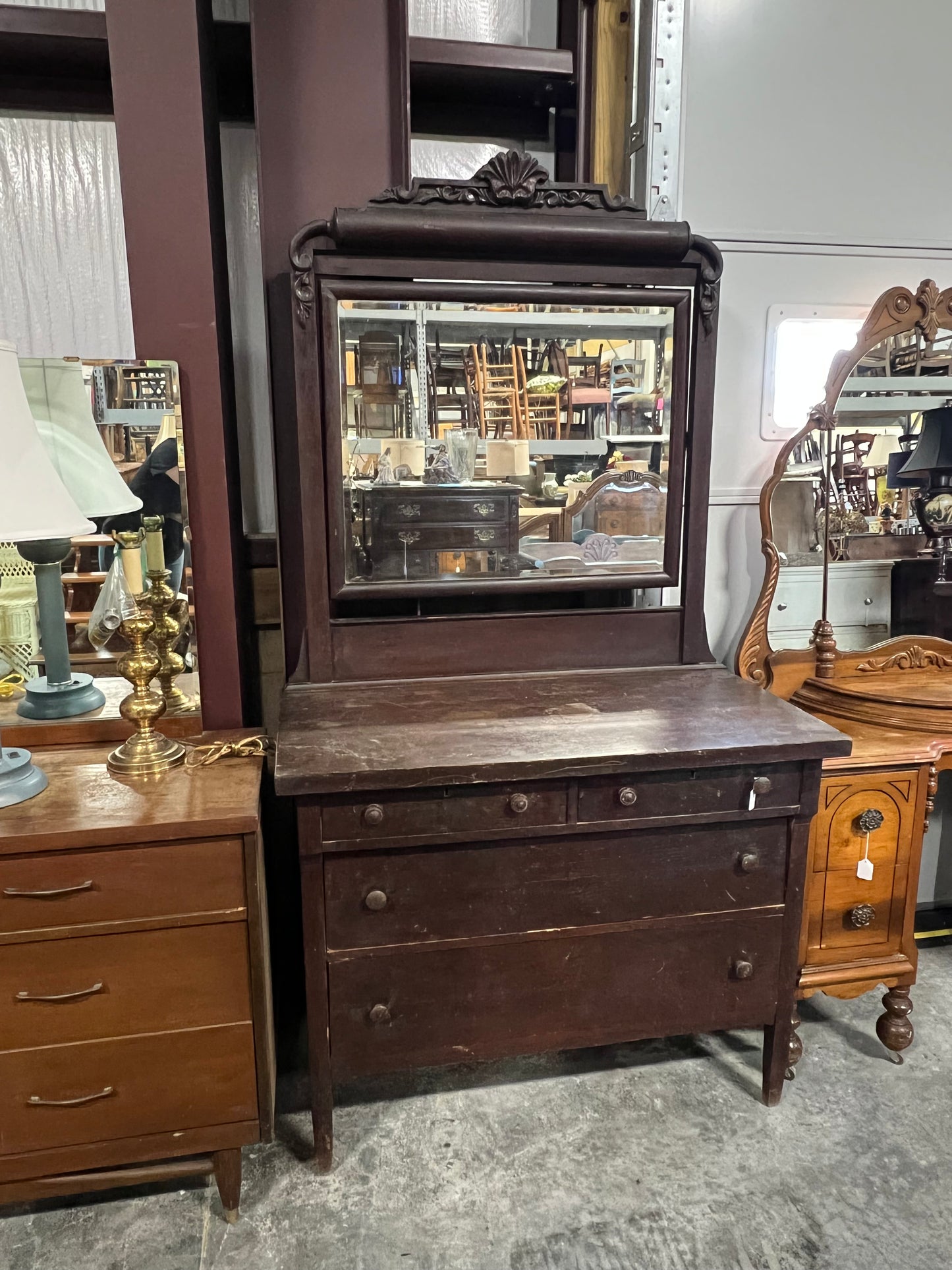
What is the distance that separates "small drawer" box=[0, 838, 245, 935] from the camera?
135cm

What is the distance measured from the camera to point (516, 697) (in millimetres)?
1746

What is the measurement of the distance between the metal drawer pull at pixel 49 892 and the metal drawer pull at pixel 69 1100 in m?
0.38

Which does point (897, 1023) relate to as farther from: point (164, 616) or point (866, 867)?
point (164, 616)

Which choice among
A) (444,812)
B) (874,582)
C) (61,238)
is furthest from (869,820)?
(61,238)

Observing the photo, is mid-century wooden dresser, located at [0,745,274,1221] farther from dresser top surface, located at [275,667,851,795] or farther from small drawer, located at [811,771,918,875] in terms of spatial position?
small drawer, located at [811,771,918,875]

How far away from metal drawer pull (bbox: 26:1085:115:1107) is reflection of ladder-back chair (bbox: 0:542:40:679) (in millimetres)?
Answer: 831

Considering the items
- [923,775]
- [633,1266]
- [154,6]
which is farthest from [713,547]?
[154,6]

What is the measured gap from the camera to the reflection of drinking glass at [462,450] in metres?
1.76

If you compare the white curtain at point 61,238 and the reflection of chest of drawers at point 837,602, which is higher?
the white curtain at point 61,238

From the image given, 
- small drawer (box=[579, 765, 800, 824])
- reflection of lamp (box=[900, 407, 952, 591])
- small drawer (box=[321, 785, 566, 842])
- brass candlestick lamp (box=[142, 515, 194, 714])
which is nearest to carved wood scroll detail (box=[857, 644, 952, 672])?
reflection of lamp (box=[900, 407, 952, 591])

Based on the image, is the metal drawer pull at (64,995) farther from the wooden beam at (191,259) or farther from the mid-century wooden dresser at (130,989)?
the wooden beam at (191,259)

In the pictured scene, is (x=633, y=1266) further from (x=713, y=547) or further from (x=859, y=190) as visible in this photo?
(x=859, y=190)

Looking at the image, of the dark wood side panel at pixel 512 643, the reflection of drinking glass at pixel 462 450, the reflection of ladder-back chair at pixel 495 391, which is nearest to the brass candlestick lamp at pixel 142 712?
the dark wood side panel at pixel 512 643

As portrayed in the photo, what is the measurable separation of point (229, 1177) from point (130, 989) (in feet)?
1.44
